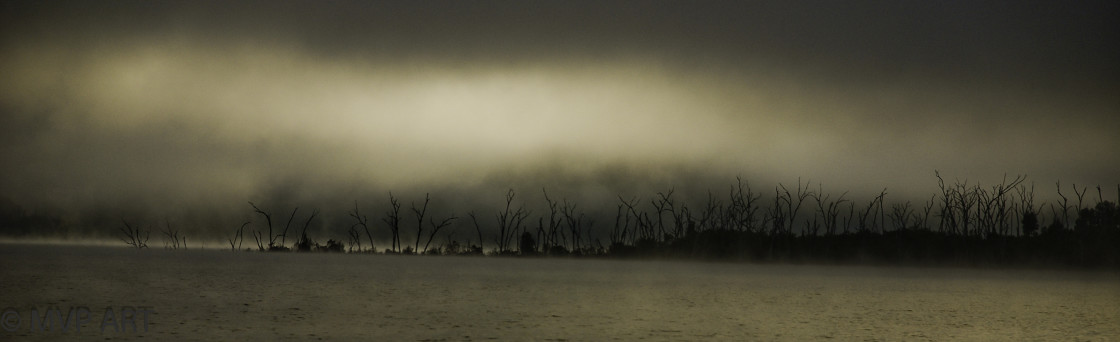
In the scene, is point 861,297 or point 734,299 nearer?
point 734,299

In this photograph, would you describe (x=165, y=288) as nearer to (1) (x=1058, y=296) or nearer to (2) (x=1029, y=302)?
(2) (x=1029, y=302)

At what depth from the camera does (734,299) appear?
59.6 m

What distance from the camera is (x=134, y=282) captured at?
67.9 m

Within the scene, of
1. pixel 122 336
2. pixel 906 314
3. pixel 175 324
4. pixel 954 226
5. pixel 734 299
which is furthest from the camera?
pixel 954 226

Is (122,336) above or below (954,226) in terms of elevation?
below

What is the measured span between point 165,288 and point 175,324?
26148 millimetres

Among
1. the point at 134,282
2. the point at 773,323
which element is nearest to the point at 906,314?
the point at 773,323

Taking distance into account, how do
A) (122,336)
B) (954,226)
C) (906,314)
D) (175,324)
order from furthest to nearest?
1. (954,226)
2. (906,314)
3. (175,324)
4. (122,336)

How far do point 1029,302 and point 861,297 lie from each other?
32.1 feet

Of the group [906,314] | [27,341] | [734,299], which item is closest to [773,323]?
[906,314]

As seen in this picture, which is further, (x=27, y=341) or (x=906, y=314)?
(x=906, y=314)

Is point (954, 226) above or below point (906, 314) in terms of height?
above

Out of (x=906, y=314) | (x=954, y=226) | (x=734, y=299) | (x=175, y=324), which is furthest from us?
(x=954, y=226)

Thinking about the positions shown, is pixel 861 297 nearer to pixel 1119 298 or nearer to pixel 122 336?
pixel 1119 298
